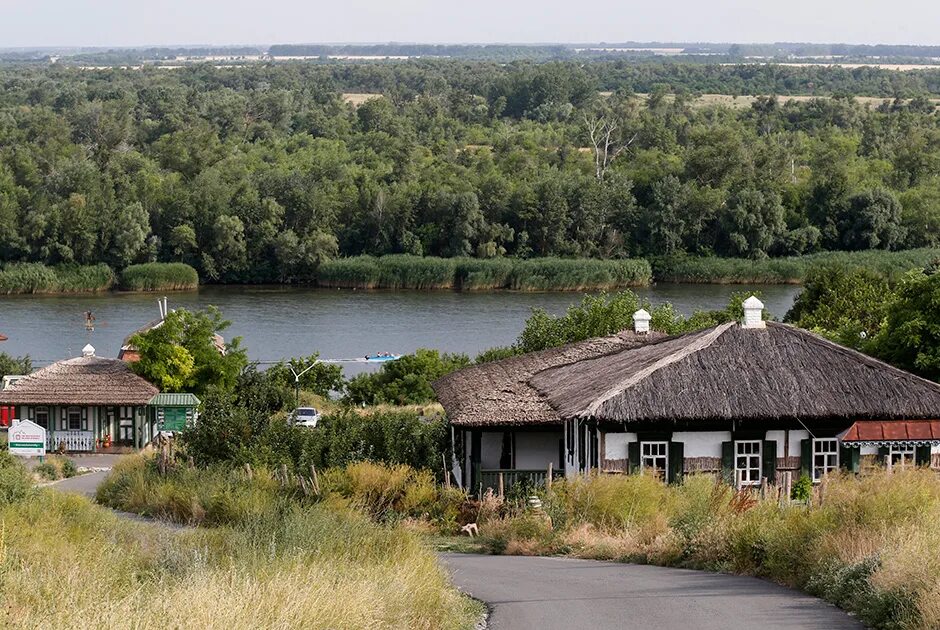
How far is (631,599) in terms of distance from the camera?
15.2m

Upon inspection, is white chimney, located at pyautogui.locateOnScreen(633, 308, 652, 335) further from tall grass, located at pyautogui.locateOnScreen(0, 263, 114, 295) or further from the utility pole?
tall grass, located at pyautogui.locateOnScreen(0, 263, 114, 295)

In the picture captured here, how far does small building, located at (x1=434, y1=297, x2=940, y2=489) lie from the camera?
26.5 m

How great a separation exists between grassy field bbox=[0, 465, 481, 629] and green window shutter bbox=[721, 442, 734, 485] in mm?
11378

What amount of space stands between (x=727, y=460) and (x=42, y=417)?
19156 millimetres

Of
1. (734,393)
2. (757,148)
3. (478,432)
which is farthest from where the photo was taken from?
(757,148)

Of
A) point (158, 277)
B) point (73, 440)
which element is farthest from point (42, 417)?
point (158, 277)

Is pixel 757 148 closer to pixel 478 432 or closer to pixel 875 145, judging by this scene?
pixel 875 145

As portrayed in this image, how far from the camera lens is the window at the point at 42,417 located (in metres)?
39.8

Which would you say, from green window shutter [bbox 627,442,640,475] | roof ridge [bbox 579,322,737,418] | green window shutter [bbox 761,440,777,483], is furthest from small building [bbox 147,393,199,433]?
green window shutter [bbox 761,440,777,483]

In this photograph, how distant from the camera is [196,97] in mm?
155125

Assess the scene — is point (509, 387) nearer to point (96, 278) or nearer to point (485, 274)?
point (485, 274)

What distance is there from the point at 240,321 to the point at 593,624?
67.3 metres

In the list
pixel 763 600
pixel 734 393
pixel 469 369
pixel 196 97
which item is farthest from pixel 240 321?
pixel 196 97

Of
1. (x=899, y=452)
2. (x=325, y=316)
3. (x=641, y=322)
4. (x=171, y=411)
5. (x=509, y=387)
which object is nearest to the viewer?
(x=899, y=452)
